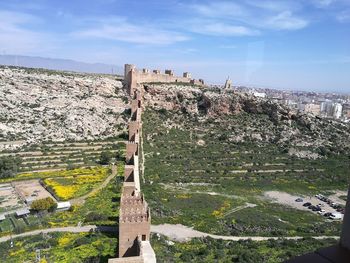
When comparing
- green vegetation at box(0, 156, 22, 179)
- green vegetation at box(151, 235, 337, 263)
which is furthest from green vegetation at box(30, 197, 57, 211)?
green vegetation at box(0, 156, 22, 179)

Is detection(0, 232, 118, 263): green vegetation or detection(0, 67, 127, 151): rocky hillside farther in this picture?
→ detection(0, 67, 127, 151): rocky hillside

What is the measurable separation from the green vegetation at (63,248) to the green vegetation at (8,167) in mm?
10848

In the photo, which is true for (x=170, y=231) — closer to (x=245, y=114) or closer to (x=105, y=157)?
(x=105, y=157)

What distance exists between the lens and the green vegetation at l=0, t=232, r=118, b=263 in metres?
13.9

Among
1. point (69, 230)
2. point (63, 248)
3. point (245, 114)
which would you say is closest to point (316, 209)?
point (69, 230)

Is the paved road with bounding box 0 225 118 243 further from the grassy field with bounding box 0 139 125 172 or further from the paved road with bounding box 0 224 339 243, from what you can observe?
the grassy field with bounding box 0 139 125 172

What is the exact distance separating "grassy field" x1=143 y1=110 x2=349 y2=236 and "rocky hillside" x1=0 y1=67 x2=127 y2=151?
5.01 metres

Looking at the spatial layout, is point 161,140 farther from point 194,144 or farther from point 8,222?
point 8,222

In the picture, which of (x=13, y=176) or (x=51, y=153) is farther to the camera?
(x=51, y=153)

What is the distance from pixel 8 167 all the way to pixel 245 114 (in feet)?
98.5

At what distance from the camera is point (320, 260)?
5.19 ft

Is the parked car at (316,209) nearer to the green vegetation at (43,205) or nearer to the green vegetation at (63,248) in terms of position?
the green vegetation at (63,248)

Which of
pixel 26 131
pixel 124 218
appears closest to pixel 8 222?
pixel 124 218

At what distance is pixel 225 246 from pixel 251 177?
1450 centimetres
